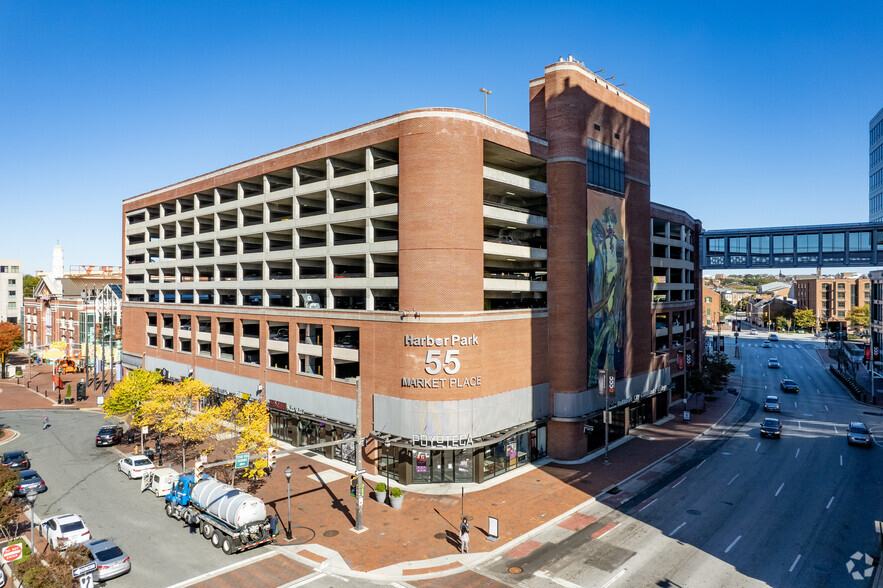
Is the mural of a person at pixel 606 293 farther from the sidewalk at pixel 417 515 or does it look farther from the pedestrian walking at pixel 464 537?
the pedestrian walking at pixel 464 537

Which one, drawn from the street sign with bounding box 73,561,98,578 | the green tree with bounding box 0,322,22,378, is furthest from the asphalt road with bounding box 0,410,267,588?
the green tree with bounding box 0,322,22,378

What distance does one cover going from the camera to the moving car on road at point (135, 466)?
39125 millimetres

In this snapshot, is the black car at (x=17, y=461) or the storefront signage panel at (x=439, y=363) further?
the black car at (x=17, y=461)

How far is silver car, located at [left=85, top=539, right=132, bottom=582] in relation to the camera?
79.4ft

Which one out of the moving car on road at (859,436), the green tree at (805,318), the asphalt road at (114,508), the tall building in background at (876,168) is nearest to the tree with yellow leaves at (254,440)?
the asphalt road at (114,508)

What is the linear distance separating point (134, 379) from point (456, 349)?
34705mm

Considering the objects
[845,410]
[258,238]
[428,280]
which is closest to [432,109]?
[428,280]

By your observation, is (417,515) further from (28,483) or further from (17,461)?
(17,461)

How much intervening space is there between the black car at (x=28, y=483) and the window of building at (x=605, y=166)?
49079 millimetres

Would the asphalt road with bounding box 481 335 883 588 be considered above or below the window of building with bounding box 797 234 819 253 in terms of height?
below

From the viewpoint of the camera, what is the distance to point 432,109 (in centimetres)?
3753

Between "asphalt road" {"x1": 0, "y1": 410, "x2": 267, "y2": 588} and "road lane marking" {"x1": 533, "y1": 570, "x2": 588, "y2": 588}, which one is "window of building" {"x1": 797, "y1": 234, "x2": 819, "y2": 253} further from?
"asphalt road" {"x1": 0, "y1": 410, "x2": 267, "y2": 588}

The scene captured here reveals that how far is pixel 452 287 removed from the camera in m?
37.2

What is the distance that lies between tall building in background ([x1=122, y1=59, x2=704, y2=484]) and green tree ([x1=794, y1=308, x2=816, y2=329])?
5448 inches
